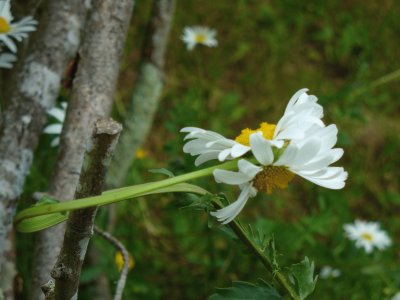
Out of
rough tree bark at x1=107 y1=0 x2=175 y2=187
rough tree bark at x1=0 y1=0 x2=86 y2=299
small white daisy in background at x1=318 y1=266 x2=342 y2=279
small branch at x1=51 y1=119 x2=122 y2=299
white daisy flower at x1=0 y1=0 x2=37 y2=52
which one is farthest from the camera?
small white daisy in background at x1=318 y1=266 x2=342 y2=279

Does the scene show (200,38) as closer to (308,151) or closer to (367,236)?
(367,236)

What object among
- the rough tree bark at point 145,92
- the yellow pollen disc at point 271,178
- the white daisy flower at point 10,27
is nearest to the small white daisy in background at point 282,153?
the yellow pollen disc at point 271,178

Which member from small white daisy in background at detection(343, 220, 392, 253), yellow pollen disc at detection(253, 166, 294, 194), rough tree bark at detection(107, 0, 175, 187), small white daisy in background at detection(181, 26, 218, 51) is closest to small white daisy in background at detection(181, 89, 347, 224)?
yellow pollen disc at detection(253, 166, 294, 194)

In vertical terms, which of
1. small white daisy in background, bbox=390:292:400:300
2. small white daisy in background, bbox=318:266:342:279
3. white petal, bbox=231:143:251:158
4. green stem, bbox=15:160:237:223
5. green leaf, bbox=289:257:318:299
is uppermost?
white petal, bbox=231:143:251:158

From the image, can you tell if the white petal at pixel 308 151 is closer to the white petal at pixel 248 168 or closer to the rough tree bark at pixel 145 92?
the white petal at pixel 248 168

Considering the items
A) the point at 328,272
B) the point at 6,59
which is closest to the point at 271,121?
the point at 328,272

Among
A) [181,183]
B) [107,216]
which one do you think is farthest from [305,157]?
[107,216]

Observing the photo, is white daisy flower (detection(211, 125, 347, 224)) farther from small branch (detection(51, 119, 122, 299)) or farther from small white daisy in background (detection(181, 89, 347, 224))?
small branch (detection(51, 119, 122, 299))

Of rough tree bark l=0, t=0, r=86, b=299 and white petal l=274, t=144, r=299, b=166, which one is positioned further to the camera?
rough tree bark l=0, t=0, r=86, b=299
